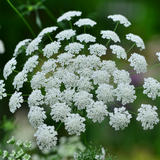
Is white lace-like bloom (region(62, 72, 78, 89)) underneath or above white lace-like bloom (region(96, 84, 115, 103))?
above

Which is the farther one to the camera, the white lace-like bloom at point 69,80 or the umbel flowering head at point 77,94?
the white lace-like bloom at point 69,80

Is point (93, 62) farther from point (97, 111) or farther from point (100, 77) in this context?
point (97, 111)

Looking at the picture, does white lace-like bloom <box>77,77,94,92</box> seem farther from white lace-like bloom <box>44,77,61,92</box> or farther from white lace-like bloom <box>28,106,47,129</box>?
white lace-like bloom <box>28,106,47,129</box>

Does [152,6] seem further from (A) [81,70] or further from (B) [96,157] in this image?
(B) [96,157]

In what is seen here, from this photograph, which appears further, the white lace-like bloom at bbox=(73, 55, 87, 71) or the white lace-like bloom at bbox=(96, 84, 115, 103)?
the white lace-like bloom at bbox=(73, 55, 87, 71)

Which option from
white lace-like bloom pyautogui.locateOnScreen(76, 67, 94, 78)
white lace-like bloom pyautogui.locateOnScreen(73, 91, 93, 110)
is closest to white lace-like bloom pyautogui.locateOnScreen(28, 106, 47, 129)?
white lace-like bloom pyautogui.locateOnScreen(73, 91, 93, 110)

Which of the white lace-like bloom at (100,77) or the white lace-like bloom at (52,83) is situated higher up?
the white lace-like bloom at (52,83)

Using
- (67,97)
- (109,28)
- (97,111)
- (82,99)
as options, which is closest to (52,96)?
(67,97)

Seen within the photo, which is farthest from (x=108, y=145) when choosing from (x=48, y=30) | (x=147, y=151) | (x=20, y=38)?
(x=20, y=38)

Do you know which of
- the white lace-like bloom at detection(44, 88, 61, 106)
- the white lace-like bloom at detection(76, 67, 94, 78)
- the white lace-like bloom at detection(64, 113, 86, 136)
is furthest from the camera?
the white lace-like bloom at detection(76, 67, 94, 78)

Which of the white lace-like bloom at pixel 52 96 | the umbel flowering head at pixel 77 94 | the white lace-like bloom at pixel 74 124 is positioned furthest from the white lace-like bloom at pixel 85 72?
the white lace-like bloom at pixel 74 124

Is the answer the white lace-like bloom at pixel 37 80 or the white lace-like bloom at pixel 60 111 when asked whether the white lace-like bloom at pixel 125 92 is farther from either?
the white lace-like bloom at pixel 37 80
